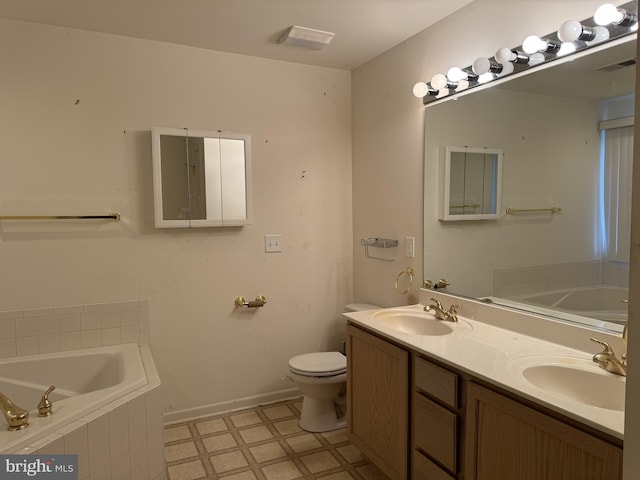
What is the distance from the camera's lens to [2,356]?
95.4 inches

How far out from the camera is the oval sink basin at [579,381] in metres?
1.45

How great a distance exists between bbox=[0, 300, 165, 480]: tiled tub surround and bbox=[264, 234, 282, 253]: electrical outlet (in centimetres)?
88

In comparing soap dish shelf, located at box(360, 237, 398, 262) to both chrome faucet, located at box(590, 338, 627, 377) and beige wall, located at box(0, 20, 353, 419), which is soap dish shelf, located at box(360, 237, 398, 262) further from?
chrome faucet, located at box(590, 338, 627, 377)

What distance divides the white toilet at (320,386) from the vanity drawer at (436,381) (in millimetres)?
852

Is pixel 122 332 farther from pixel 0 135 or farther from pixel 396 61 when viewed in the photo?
pixel 396 61

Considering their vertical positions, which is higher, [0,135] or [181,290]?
[0,135]

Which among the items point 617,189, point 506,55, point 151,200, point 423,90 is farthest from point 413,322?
point 151,200

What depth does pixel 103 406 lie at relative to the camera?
1.83m

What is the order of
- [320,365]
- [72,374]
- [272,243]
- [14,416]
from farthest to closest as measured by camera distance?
[272,243] < [320,365] < [72,374] < [14,416]

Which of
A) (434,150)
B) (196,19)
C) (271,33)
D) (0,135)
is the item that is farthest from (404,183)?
(0,135)

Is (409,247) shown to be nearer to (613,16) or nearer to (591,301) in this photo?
(591,301)

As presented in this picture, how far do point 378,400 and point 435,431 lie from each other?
422 mm

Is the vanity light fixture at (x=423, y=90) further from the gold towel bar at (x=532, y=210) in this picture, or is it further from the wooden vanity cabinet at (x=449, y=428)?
the wooden vanity cabinet at (x=449, y=428)

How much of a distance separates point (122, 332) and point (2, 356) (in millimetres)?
606
